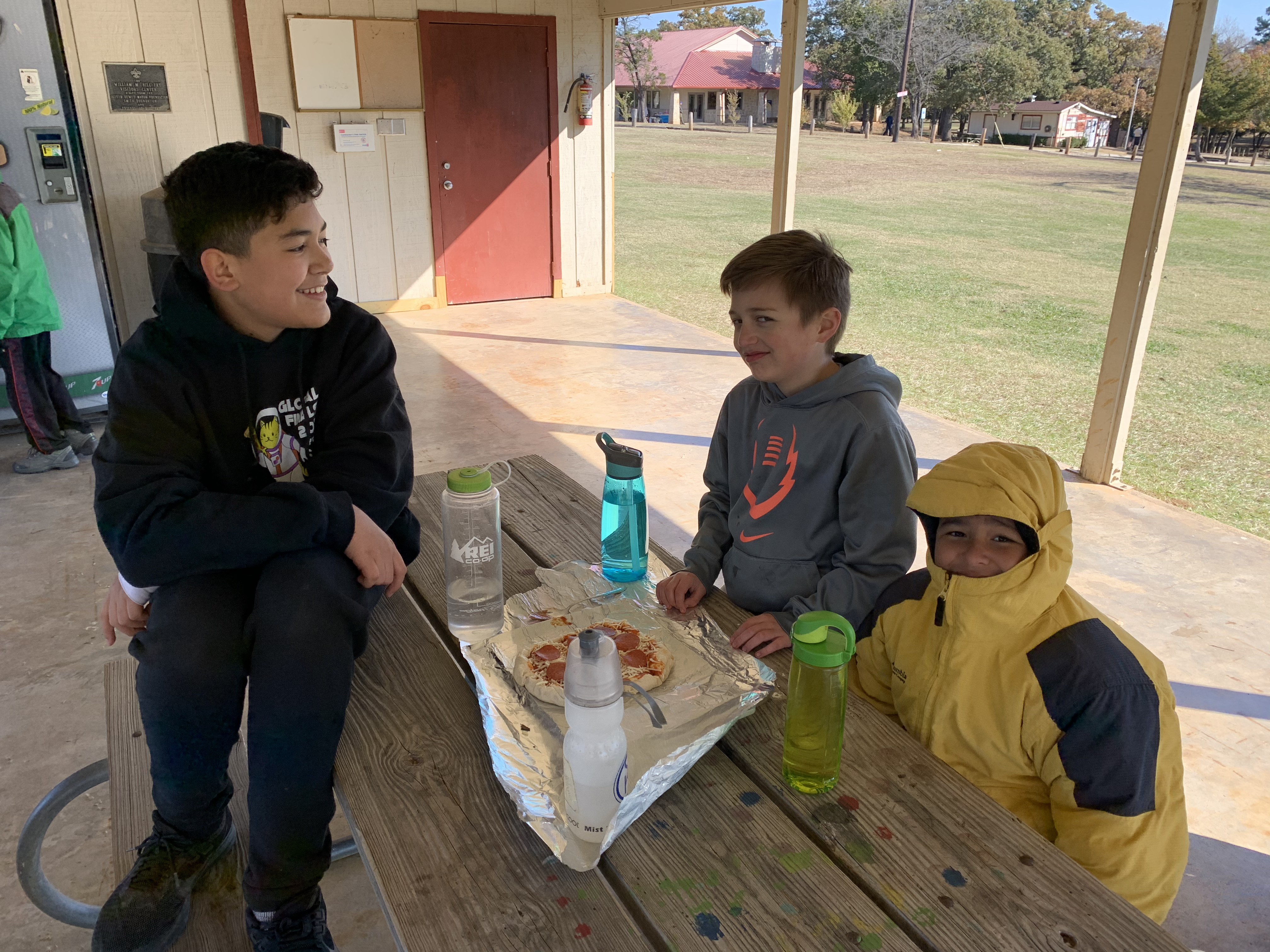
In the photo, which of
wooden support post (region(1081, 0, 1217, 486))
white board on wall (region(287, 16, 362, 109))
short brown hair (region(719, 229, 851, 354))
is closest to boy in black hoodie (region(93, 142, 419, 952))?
short brown hair (region(719, 229, 851, 354))

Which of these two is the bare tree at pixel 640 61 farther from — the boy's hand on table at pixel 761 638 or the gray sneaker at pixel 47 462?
the boy's hand on table at pixel 761 638

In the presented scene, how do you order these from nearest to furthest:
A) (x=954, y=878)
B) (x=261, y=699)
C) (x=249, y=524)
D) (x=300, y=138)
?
(x=954, y=878) → (x=261, y=699) → (x=249, y=524) → (x=300, y=138)

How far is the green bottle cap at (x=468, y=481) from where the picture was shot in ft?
4.26

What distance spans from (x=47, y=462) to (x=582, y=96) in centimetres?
516

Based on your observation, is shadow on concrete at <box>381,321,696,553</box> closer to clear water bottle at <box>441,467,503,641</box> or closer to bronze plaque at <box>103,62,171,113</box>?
clear water bottle at <box>441,467,503,641</box>

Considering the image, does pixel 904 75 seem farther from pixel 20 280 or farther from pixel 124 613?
pixel 124 613

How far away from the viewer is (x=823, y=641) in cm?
101

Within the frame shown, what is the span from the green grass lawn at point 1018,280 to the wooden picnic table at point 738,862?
150 inches

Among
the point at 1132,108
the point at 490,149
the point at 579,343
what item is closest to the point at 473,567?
the point at 579,343


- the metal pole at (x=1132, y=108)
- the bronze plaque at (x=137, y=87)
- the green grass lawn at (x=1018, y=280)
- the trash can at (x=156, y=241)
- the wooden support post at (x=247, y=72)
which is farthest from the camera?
the metal pole at (x=1132, y=108)

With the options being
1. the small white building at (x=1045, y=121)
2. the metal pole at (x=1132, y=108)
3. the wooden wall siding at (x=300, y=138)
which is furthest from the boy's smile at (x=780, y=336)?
the small white building at (x=1045, y=121)

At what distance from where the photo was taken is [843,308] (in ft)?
5.65

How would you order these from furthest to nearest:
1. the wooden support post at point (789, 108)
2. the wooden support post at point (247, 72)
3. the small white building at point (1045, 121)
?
the small white building at point (1045, 121) < the wooden support post at point (247, 72) < the wooden support post at point (789, 108)

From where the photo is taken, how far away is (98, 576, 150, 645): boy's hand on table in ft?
4.46
